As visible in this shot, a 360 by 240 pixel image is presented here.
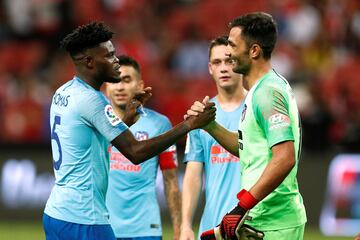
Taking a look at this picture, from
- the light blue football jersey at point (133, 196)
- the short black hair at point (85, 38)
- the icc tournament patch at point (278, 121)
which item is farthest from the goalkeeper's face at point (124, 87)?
the icc tournament patch at point (278, 121)

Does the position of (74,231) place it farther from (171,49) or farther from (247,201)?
(171,49)

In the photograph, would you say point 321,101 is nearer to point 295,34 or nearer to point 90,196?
point 295,34

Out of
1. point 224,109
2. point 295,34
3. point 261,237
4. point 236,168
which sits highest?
point 295,34

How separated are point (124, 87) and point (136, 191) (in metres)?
0.93

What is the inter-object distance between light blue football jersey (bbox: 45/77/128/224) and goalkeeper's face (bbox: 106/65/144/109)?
1.97 metres

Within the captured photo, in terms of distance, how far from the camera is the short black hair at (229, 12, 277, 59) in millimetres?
5918

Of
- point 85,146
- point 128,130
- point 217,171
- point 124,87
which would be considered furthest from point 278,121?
point 124,87

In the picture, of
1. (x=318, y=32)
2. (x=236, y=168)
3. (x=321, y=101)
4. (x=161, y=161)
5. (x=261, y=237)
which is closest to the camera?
(x=261, y=237)

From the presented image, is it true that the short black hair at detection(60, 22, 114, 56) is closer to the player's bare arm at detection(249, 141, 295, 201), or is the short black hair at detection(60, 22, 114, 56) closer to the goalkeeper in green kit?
the goalkeeper in green kit

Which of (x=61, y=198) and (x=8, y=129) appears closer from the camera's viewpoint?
(x=61, y=198)

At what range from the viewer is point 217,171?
24.5 ft

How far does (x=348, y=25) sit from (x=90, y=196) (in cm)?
1114

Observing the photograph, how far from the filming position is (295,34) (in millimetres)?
16484

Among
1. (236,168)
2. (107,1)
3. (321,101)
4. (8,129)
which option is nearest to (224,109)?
(236,168)
